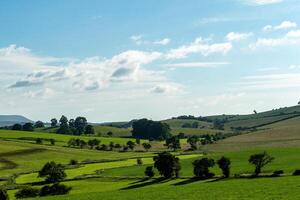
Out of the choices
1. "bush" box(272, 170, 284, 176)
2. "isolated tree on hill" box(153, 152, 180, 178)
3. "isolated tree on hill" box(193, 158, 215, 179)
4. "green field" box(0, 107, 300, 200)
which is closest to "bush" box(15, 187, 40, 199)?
"green field" box(0, 107, 300, 200)

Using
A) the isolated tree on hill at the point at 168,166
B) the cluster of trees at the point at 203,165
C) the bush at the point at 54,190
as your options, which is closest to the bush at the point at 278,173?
the cluster of trees at the point at 203,165

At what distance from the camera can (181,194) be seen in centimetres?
5947

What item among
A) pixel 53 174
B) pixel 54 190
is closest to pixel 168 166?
pixel 53 174

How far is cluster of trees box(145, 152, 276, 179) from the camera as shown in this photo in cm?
10252

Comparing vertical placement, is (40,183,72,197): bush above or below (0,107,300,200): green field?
below

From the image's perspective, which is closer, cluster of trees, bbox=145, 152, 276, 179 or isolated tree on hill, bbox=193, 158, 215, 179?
cluster of trees, bbox=145, 152, 276, 179

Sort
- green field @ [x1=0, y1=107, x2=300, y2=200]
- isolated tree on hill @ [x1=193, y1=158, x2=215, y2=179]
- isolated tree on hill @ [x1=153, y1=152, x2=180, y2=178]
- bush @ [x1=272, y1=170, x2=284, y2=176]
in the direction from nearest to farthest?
green field @ [x1=0, y1=107, x2=300, y2=200] < bush @ [x1=272, y1=170, x2=284, y2=176] < isolated tree on hill @ [x1=193, y1=158, x2=215, y2=179] < isolated tree on hill @ [x1=153, y1=152, x2=180, y2=178]

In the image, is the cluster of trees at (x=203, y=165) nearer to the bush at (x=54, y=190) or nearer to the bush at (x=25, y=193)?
the bush at (x=54, y=190)

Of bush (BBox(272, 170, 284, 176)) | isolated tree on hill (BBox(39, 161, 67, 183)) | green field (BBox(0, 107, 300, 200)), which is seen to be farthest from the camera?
isolated tree on hill (BBox(39, 161, 67, 183))

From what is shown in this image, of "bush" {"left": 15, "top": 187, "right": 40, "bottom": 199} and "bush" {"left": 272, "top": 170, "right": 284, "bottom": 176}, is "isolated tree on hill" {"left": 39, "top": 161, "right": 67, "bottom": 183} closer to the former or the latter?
"bush" {"left": 15, "top": 187, "right": 40, "bottom": 199}

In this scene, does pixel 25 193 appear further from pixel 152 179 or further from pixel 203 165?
pixel 203 165

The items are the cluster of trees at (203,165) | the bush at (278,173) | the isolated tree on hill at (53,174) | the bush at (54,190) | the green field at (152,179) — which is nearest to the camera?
the green field at (152,179)

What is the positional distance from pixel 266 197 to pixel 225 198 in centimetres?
429

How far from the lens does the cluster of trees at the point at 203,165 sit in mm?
102519
